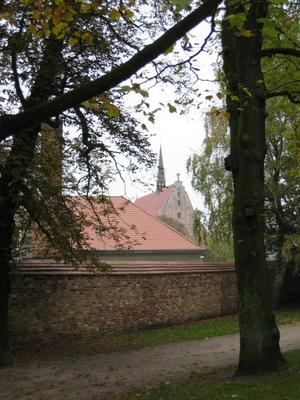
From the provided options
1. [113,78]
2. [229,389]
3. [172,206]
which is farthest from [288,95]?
[172,206]

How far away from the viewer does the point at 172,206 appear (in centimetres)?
7456

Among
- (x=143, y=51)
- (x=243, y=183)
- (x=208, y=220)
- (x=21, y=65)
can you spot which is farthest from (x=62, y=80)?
(x=208, y=220)

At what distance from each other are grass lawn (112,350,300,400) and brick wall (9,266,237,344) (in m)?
7.51

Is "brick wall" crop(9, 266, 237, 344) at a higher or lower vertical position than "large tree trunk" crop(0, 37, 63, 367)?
lower

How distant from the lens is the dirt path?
388 inches

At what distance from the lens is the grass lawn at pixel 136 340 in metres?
15.0

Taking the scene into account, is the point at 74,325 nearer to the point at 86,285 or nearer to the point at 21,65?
the point at 86,285

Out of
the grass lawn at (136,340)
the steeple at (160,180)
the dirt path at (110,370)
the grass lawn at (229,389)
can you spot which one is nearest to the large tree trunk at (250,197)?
the grass lawn at (229,389)

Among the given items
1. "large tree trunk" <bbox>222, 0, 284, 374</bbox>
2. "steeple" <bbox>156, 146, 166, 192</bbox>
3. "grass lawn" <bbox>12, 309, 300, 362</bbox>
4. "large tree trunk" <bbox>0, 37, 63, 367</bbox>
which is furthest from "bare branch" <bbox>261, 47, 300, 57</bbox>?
"grass lawn" <bbox>12, 309, 300, 362</bbox>

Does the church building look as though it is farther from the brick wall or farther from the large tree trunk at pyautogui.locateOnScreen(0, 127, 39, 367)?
the large tree trunk at pyautogui.locateOnScreen(0, 127, 39, 367)

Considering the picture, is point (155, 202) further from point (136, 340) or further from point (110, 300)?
point (136, 340)

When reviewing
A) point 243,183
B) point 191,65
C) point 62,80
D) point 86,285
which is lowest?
point 86,285

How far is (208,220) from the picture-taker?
86.3 ft

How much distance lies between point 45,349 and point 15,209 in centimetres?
459
